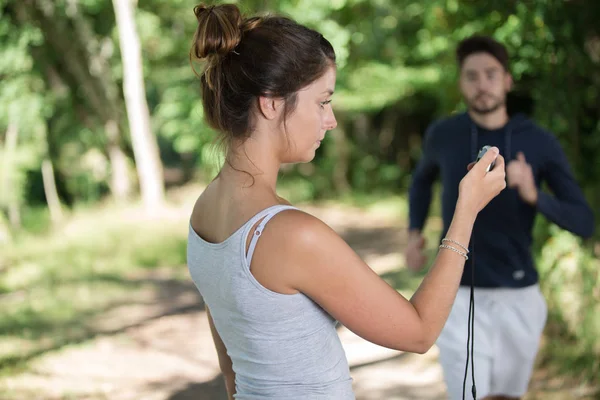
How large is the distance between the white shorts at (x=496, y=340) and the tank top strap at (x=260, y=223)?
1.72m

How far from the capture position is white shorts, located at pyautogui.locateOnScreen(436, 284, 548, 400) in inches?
118

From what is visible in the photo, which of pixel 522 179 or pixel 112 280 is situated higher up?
pixel 522 179

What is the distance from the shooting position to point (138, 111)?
1440 cm

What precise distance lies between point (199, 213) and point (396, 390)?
4002mm

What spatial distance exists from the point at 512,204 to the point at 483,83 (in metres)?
0.53

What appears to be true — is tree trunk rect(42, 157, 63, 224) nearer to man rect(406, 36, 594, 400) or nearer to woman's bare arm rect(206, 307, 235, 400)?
man rect(406, 36, 594, 400)

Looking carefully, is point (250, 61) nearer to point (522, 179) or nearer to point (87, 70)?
point (522, 179)

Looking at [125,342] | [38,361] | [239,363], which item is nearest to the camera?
[239,363]

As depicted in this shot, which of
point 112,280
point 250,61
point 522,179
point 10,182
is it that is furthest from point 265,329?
point 10,182

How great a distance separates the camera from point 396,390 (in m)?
5.39

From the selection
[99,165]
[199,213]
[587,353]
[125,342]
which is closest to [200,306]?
[125,342]

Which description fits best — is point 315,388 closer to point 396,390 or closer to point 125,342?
point 396,390

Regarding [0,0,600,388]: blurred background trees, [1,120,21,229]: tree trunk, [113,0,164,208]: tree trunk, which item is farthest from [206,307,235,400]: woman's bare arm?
[1,120,21,229]: tree trunk

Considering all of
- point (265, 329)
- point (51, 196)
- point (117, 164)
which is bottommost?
point (51, 196)
